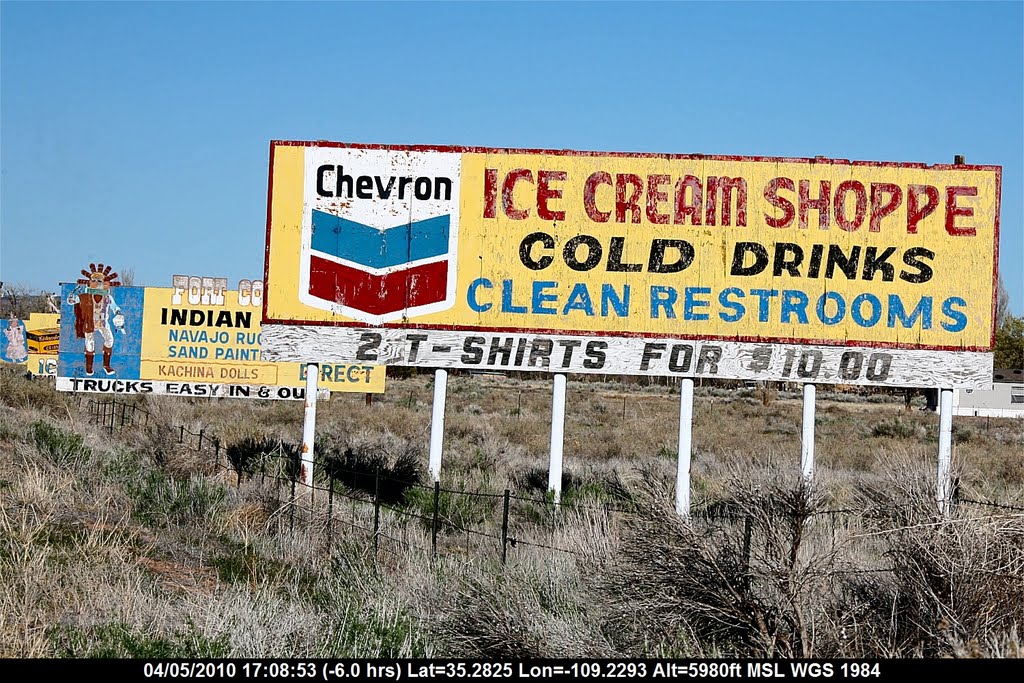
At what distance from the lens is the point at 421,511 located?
13.3 meters

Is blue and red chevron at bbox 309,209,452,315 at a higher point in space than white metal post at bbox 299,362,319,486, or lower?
higher

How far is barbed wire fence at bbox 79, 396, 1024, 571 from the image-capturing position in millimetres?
11531

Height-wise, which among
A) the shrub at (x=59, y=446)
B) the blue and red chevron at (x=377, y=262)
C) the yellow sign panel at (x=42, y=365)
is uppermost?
the blue and red chevron at (x=377, y=262)

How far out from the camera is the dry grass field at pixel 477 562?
22.6 ft

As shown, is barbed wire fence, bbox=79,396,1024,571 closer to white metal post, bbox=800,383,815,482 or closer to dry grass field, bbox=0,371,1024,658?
dry grass field, bbox=0,371,1024,658

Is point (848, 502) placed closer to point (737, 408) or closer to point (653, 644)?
point (653, 644)

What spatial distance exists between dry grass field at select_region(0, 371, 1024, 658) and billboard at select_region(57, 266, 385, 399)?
8.68 m

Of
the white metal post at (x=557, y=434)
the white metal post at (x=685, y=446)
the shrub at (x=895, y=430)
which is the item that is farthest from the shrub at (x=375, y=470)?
the shrub at (x=895, y=430)

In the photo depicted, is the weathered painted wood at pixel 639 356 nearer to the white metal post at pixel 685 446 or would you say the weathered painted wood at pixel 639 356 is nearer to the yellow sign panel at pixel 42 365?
the white metal post at pixel 685 446

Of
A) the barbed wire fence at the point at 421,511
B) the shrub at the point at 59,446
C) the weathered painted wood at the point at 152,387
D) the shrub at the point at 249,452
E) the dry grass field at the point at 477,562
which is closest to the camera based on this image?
the dry grass field at the point at 477,562

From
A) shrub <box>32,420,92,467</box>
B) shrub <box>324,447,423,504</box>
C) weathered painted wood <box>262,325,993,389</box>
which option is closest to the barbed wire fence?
shrub <box>324,447,423,504</box>

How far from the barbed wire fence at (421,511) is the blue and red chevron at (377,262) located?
231cm
